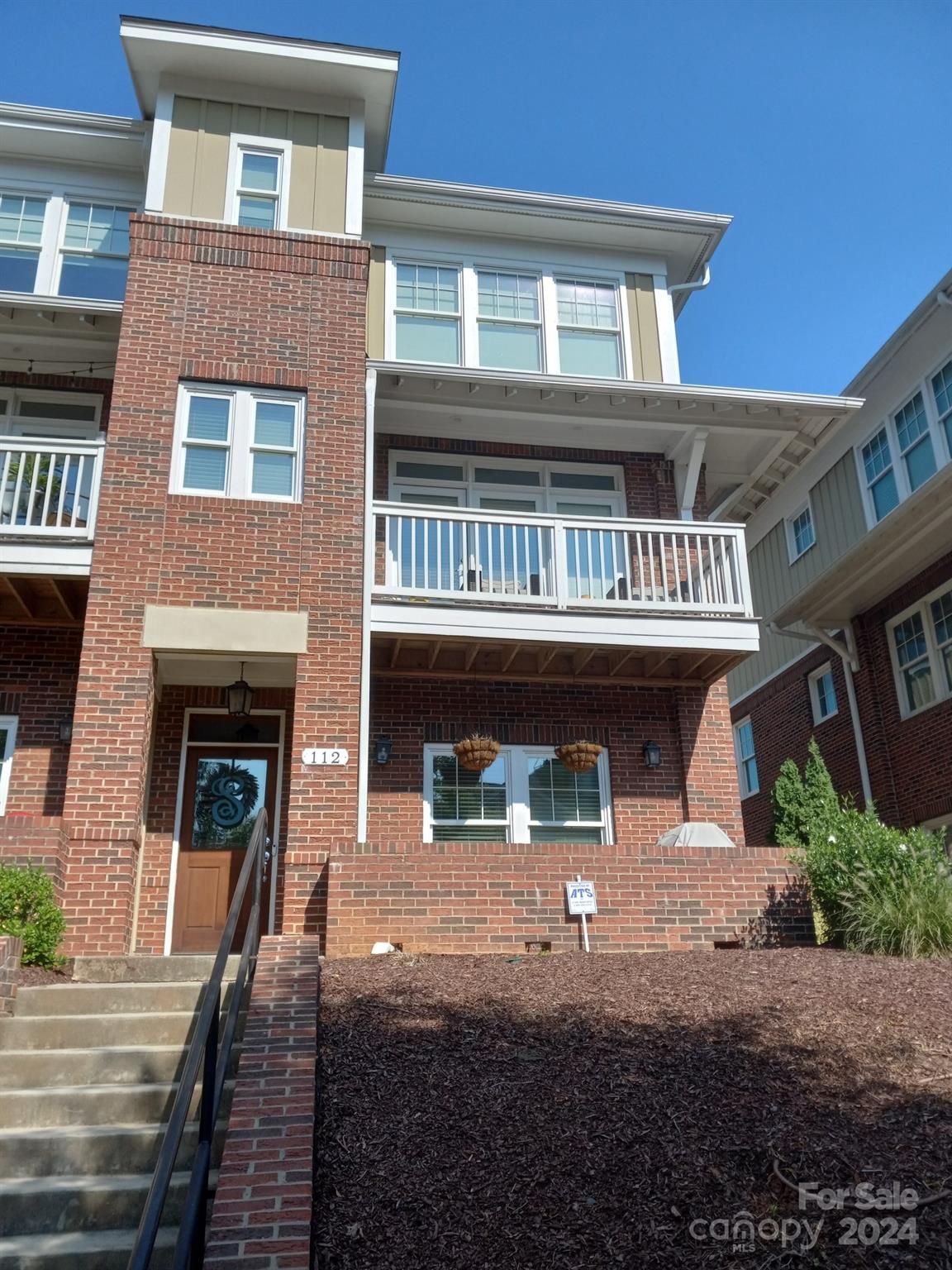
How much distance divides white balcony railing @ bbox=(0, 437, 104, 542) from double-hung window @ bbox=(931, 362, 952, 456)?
35.7 feet

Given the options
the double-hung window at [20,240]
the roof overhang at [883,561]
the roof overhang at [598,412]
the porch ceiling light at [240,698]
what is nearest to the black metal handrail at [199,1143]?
the porch ceiling light at [240,698]

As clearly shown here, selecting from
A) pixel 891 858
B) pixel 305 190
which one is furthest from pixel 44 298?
pixel 891 858

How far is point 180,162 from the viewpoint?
11867mm

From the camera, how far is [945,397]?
13.8 meters

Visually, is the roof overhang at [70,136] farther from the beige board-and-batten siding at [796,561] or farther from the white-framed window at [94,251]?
the beige board-and-batten siding at [796,561]

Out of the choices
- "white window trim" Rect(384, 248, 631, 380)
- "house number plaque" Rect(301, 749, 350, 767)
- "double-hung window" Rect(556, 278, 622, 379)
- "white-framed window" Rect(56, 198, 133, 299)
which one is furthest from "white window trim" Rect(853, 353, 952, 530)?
"white-framed window" Rect(56, 198, 133, 299)

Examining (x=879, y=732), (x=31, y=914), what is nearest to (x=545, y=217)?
(x=879, y=732)

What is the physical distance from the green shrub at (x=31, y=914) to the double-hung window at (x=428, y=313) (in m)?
7.80

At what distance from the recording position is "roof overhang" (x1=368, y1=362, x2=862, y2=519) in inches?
467

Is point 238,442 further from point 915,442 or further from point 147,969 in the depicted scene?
point 915,442

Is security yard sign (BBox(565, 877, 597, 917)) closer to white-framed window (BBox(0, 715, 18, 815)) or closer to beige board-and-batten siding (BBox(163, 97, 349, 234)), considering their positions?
white-framed window (BBox(0, 715, 18, 815))

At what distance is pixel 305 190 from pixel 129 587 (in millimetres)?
5536

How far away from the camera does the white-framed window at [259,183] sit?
11.9 metres

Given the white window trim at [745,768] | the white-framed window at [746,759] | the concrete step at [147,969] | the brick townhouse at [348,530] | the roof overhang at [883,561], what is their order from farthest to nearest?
1. the white-framed window at [746,759]
2. the white window trim at [745,768]
3. the roof overhang at [883,561]
4. the brick townhouse at [348,530]
5. the concrete step at [147,969]
